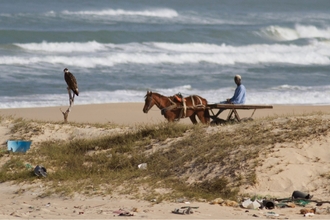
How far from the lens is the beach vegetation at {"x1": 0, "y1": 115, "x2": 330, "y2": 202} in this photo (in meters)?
11.7

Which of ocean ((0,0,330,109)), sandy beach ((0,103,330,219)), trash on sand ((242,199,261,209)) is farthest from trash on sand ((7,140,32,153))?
ocean ((0,0,330,109))

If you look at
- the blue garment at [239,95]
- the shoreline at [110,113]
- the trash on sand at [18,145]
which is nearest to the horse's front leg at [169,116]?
the blue garment at [239,95]

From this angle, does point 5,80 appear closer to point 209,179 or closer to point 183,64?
point 183,64

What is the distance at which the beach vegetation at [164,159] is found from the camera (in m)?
11.7

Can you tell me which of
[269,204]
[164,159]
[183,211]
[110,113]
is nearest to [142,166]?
[164,159]

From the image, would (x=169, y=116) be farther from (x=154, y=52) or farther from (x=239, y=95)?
(x=154, y=52)

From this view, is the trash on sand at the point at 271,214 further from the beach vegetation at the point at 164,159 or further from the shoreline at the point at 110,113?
the shoreline at the point at 110,113

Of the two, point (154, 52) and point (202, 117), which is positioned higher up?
point (154, 52)

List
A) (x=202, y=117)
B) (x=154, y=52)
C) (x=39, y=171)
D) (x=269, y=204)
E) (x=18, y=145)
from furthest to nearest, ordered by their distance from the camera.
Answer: (x=154, y=52) → (x=202, y=117) → (x=18, y=145) → (x=39, y=171) → (x=269, y=204)

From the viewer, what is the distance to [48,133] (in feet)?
47.3

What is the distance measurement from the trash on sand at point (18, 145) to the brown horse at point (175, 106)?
2370 mm

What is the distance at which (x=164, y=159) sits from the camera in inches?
501

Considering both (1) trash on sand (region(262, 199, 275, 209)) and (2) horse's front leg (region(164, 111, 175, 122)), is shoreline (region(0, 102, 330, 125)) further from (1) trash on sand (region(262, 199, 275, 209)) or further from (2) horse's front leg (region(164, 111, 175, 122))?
(1) trash on sand (region(262, 199, 275, 209))

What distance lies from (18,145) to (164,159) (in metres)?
2.74
